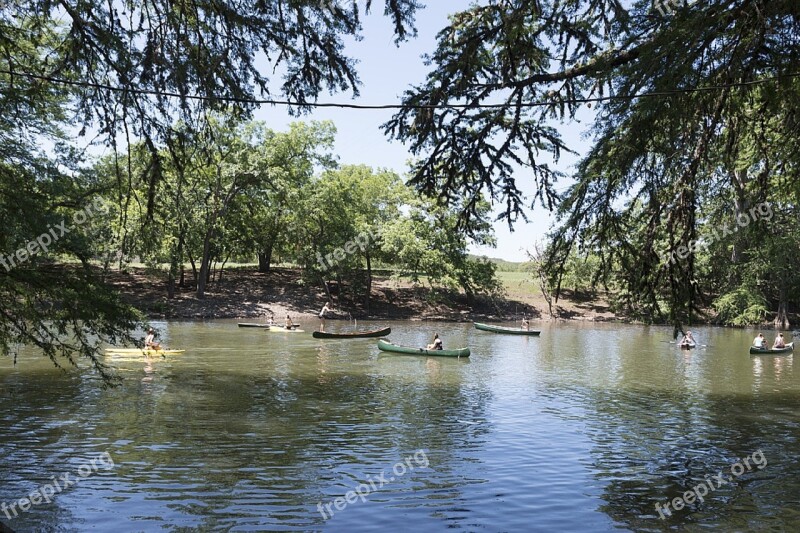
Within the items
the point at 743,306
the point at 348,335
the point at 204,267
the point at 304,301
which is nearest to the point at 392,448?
the point at 348,335

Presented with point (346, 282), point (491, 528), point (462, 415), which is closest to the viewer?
point (491, 528)

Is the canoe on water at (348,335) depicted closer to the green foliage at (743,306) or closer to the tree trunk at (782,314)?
the green foliage at (743,306)

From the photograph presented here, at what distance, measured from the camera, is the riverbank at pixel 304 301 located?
46.1m

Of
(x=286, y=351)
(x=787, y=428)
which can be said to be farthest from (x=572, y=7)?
(x=286, y=351)

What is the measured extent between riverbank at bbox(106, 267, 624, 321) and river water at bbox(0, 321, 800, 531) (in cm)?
2331

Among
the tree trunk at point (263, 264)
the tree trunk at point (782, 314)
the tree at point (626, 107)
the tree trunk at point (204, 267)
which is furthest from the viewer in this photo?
the tree trunk at point (263, 264)

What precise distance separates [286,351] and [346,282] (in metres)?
27.0

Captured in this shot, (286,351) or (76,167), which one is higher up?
(76,167)

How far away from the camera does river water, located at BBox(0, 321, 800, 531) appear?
8883mm

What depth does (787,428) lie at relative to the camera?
571 inches

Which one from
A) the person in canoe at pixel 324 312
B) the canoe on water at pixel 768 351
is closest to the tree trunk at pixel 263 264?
the person in canoe at pixel 324 312

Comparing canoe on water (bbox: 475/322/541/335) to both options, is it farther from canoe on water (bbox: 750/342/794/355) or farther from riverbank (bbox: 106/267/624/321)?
canoe on water (bbox: 750/342/794/355)

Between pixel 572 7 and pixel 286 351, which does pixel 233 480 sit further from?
pixel 286 351

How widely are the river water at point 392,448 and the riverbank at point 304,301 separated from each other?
23310 millimetres
